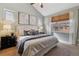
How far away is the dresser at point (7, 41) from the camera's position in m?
1.72

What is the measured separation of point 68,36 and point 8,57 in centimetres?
131

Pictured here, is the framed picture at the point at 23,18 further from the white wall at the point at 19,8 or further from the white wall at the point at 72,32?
the white wall at the point at 72,32

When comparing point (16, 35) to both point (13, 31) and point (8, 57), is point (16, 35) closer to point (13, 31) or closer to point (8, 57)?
point (13, 31)

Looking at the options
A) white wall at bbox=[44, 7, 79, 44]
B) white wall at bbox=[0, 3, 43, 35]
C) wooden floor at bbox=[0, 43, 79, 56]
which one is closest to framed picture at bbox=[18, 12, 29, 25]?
white wall at bbox=[0, 3, 43, 35]

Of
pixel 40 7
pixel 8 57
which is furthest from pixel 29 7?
pixel 8 57

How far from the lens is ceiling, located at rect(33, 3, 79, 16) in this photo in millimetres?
1742

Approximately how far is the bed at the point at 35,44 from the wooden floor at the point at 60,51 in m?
0.09

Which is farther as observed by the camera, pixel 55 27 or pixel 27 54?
pixel 55 27

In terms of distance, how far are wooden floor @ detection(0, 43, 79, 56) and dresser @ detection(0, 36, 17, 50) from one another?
8 cm

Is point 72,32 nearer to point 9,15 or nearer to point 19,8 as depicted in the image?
point 19,8

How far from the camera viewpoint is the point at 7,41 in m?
1.76

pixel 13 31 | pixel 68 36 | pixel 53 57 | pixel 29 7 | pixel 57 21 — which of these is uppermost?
pixel 29 7

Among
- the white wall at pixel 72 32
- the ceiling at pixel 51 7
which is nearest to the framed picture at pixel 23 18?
the ceiling at pixel 51 7

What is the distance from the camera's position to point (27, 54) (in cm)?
172
